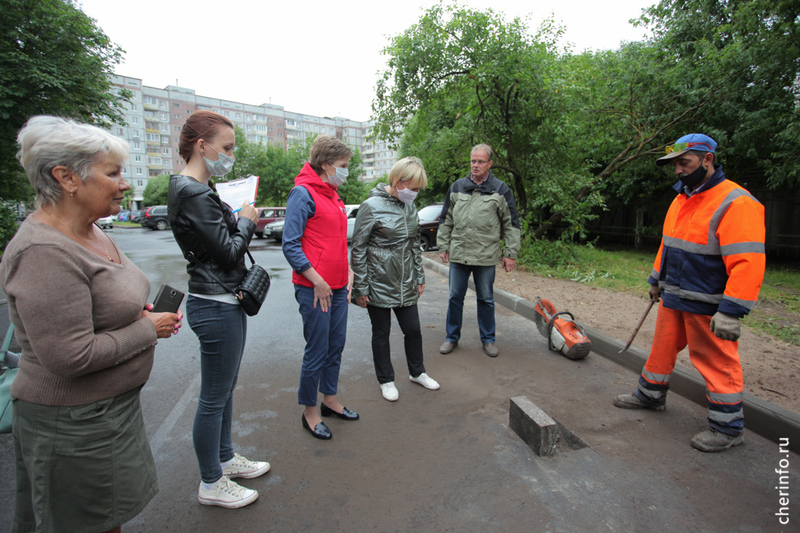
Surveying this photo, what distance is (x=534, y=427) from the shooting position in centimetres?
286

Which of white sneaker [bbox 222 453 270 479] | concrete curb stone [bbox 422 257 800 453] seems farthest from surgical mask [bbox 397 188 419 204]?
concrete curb stone [bbox 422 257 800 453]

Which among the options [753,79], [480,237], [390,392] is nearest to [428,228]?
[753,79]

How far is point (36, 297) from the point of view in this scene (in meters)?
1.32

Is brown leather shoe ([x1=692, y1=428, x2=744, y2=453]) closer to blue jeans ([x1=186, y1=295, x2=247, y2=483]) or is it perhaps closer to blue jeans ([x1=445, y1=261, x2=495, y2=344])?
blue jeans ([x1=445, y1=261, x2=495, y2=344])

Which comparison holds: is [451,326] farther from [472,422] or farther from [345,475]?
[345,475]

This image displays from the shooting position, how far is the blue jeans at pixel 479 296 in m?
4.77

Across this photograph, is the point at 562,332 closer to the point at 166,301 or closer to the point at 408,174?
the point at 408,174

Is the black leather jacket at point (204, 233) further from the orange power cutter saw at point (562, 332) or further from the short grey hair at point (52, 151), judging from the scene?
the orange power cutter saw at point (562, 332)

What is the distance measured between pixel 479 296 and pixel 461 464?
7.73 ft

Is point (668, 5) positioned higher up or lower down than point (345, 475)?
higher up

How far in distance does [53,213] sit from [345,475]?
6.70 feet

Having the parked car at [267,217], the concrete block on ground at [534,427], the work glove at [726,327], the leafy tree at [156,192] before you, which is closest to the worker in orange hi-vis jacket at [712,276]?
the work glove at [726,327]

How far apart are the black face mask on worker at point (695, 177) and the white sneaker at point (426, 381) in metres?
2.50

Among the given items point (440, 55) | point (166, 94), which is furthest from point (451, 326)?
point (166, 94)
